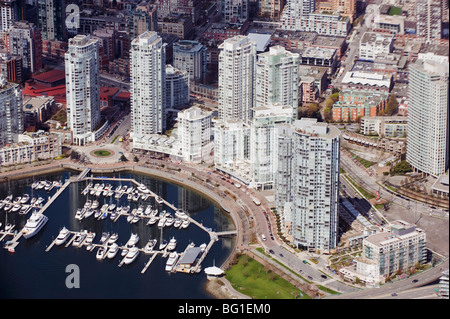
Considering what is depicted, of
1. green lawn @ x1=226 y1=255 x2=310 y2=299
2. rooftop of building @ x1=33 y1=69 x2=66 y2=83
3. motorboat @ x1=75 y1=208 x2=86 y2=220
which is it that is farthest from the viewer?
rooftop of building @ x1=33 y1=69 x2=66 y2=83

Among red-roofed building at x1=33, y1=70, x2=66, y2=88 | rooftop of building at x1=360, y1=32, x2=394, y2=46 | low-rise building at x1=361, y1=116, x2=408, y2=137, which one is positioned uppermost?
rooftop of building at x1=360, y1=32, x2=394, y2=46

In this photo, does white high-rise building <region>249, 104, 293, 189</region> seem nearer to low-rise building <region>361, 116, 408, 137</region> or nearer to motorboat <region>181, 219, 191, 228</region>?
motorboat <region>181, 219, 191, 228</region>

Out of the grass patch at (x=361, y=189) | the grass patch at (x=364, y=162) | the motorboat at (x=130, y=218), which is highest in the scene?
the grass patch at (x=364, y=162)

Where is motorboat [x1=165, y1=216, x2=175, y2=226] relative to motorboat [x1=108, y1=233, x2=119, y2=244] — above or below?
above

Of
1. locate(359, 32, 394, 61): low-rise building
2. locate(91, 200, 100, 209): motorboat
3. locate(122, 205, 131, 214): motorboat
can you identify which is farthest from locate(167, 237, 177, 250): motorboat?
locate(359, 32, 394, 61): low-rise building

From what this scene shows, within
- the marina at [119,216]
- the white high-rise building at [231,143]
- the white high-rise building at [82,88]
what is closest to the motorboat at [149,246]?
the marina at [119,216]

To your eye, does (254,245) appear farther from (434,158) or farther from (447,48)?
(447,48)

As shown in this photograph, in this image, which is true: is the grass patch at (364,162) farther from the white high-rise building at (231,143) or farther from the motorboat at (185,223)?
Result: the motorboat at (185,223)
